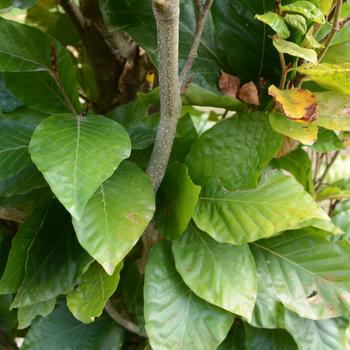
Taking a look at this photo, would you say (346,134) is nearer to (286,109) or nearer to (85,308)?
(286,109)

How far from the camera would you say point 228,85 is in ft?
1.99

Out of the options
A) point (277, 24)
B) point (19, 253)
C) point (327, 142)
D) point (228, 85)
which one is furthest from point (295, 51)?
point (19, 253)

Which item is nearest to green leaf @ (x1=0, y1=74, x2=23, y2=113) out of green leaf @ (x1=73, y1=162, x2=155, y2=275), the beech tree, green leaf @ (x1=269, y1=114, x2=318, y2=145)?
the beech tree

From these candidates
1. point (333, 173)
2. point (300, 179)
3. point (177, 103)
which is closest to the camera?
point (177, 103)

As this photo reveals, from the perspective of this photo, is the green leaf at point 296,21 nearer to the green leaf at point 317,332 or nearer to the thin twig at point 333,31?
the thin twig at point 333,31

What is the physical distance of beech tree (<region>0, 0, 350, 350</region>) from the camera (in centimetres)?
50

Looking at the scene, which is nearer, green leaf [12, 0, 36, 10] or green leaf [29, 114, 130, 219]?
green leaf [29, 114, 130, 219]

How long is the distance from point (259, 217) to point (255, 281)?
80 mm

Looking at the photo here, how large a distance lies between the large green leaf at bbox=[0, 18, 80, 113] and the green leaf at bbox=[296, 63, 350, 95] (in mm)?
279

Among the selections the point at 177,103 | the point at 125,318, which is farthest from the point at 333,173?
the point at 177,103

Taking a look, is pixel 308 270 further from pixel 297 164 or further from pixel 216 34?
pixel 216 34

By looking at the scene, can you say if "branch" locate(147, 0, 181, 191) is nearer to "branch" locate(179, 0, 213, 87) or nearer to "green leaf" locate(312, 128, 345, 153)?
"branch" locate(179, 0, 213, 87)

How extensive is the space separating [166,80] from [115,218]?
140 millimetres

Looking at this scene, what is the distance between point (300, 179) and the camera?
71 centimetres
